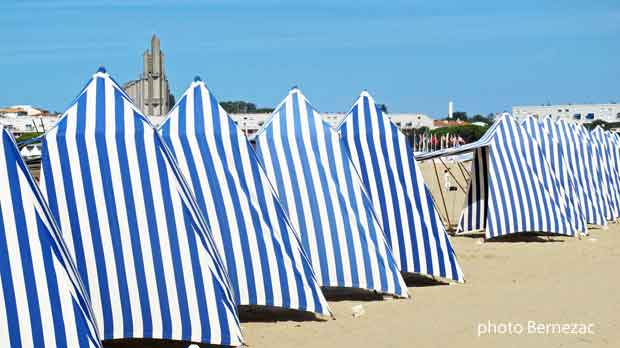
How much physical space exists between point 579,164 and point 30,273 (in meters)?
14.8

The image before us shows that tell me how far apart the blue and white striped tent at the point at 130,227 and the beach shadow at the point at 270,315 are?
1402 mm

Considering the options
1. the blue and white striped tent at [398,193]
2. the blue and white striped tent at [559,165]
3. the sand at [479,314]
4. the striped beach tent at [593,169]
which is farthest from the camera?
the striped beach tent at [593,169]

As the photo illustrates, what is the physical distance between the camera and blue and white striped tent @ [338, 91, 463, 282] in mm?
11273

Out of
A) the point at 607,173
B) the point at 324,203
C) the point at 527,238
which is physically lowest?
the point at 527,238

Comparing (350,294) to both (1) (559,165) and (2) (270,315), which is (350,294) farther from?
(1) (559,165)

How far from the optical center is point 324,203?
1023cm

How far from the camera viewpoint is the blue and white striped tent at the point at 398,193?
11273mm

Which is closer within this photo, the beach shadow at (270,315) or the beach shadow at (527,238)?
the beach shadow at (270,315)

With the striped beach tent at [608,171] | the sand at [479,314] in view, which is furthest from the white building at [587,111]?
the sand at [479,314]

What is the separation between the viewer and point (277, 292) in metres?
8.95

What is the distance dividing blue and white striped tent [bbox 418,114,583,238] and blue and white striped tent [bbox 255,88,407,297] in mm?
5382

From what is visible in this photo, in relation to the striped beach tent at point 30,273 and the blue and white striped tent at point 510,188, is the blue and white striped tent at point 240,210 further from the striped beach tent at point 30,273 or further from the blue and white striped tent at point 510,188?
the blue and white striped tent at point 510,188

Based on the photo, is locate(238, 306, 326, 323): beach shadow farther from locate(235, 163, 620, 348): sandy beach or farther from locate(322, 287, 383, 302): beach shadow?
locate(322, 287, 383, 302): beach shadow

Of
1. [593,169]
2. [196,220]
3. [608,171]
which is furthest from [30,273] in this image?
[608,171]
